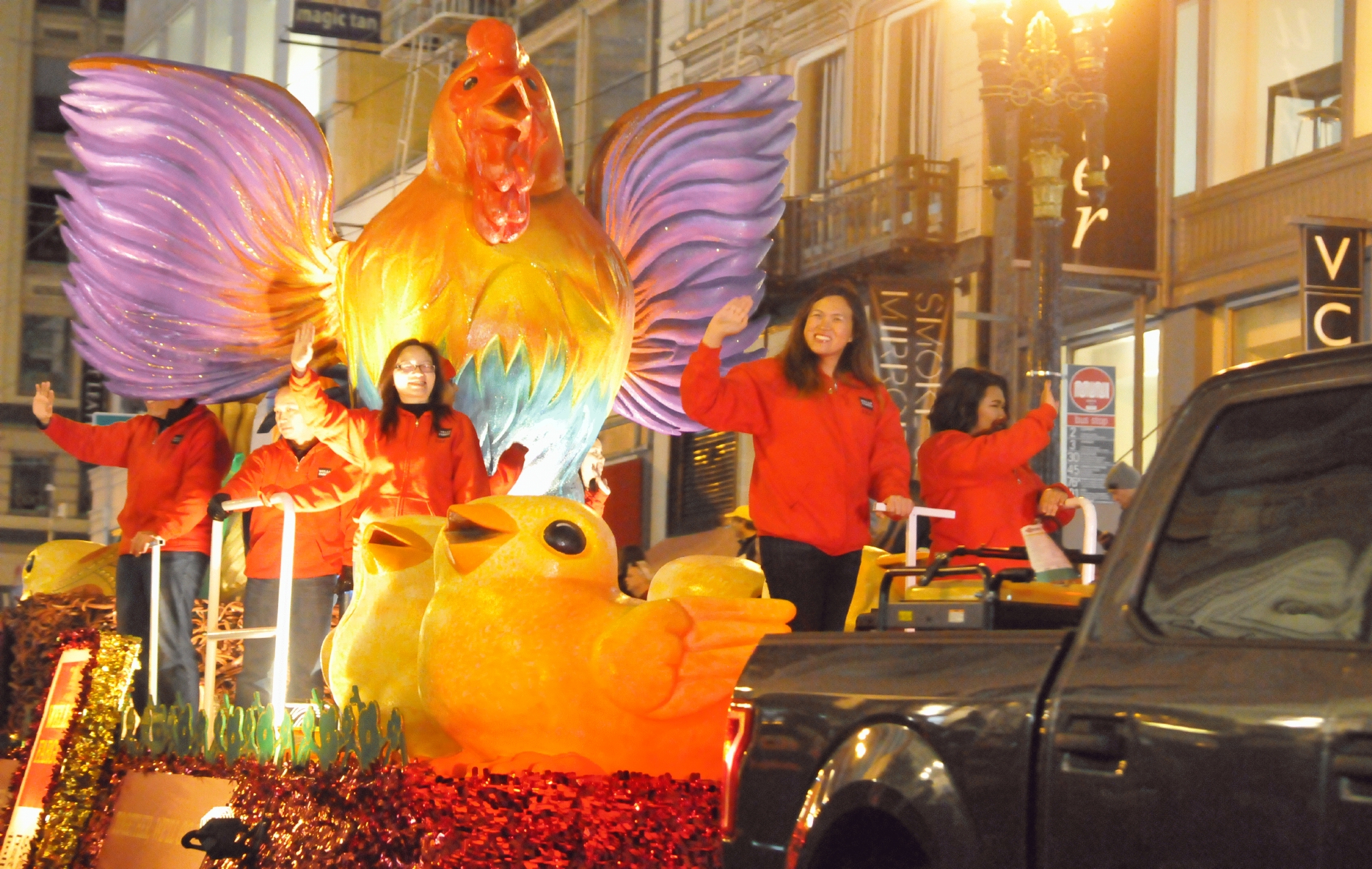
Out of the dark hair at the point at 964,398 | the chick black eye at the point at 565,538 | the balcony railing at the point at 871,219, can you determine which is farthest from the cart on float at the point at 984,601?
the balcony railing at the point at 871,219

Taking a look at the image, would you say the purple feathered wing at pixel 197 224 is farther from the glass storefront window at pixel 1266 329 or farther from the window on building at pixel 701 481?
the window on building at pixel 701 481

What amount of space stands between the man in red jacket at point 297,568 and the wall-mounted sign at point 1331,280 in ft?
19.1

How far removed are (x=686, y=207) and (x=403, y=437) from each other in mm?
1990

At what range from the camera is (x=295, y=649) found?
6.56 m

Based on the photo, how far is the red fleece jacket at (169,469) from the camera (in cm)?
731

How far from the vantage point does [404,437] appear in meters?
6.07

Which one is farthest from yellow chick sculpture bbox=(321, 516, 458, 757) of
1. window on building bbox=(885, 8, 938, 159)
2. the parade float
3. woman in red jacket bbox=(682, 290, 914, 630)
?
window on building bbox=(885, 8, 938, 159)

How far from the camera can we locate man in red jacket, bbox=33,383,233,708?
7.22 meters

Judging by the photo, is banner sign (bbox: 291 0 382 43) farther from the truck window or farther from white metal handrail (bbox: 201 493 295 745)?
the truck window

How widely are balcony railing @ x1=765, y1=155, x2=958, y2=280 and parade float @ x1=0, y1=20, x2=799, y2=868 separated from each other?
8375 mm

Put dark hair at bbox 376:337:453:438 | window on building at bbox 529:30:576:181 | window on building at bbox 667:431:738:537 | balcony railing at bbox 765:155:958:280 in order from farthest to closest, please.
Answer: window on building at bbox 529:30:576:181 < window on building at bbox 667:431:738:537 < balcony railing at bbox 765:155:958:280 < dark hair at bbox 376:337:453:438

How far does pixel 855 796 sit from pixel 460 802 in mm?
1545

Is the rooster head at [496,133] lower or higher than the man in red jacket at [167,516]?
Answer: higher

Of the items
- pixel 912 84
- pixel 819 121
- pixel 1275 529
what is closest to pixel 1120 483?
pixel 1275 529
